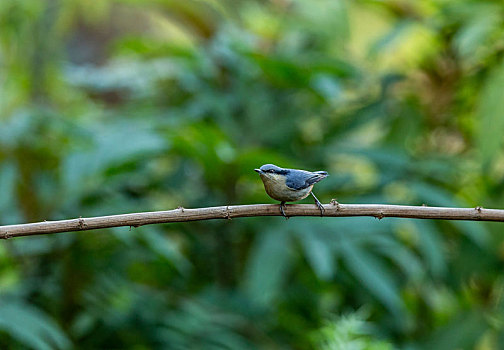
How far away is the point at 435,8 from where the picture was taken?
1.67 metres

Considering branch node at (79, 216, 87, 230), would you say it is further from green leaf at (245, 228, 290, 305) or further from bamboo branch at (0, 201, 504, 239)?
green leaf at (245, 228, 290, 305)

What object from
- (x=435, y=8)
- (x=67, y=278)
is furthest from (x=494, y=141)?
(x=67, y=278)

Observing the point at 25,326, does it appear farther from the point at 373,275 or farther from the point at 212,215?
the point at 373,275

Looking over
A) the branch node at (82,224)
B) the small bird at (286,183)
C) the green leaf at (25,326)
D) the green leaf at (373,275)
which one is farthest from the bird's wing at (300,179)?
the green leaf at (373,275)

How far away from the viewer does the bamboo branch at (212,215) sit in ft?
1.95

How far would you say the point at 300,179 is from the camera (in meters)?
0.72

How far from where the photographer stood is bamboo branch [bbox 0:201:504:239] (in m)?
0.59

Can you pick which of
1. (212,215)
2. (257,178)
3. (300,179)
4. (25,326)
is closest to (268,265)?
(257,178)

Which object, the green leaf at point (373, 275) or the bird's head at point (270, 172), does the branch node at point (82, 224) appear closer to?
the bird's head at point (270, 172)

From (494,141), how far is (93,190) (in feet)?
2.89

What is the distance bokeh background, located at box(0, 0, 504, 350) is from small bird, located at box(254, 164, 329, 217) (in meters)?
0.55

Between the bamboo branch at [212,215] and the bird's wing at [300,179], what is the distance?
0.08m

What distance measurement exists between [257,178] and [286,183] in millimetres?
713

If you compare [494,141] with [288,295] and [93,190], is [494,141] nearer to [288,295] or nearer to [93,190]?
[288,295]
